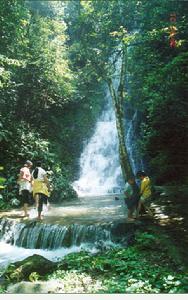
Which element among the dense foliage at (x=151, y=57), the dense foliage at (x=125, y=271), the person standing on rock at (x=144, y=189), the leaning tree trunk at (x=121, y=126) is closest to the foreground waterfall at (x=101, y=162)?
the dense foliage at (x=151, y=57)

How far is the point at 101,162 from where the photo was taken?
17438 mm

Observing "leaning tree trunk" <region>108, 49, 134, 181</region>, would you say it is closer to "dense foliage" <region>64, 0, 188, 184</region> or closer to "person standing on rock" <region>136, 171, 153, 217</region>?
"dense foliage" <region>64, 0, 188, 184</region>

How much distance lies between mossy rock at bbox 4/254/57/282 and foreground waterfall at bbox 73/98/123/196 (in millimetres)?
7708

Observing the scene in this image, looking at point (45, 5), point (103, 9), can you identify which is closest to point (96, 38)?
point (103, 9)

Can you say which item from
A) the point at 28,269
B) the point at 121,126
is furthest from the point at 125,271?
the point at 121,126

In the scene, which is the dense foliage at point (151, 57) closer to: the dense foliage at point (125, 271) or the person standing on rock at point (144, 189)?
the person standing on rock at point (144, 189)

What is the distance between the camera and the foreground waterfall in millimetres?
15823

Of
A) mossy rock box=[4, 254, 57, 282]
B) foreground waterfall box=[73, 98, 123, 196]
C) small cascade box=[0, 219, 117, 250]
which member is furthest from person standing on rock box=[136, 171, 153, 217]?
foreground waterfall box=[73, 98, 123, 196]

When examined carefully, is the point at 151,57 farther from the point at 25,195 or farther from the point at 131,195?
the point at 25,195

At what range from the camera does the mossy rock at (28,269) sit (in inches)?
269

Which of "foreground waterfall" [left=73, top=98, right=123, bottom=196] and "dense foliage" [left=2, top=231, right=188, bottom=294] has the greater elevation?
"foreground waterfall" [left=73, top=98, right=123, bottom=196]

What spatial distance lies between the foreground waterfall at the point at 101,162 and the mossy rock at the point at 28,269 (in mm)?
7708

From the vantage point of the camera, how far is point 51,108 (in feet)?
53.9

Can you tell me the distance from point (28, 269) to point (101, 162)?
35.3 feet
